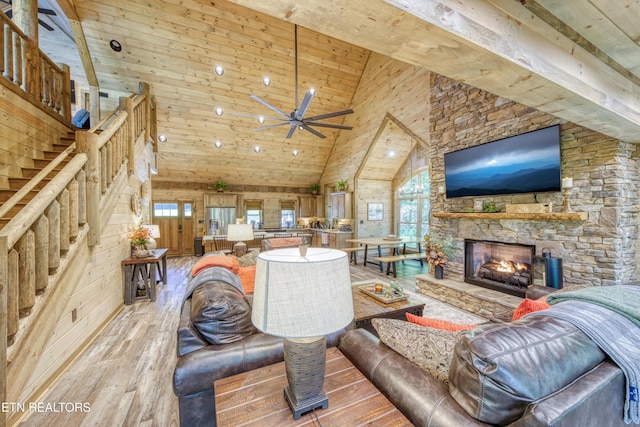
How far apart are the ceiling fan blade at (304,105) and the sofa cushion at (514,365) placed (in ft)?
11.9

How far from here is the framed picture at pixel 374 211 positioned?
26.5 feet

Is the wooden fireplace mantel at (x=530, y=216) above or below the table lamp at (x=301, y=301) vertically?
above

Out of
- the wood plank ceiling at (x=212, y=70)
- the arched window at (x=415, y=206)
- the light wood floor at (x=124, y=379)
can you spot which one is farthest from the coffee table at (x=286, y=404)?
the arched window at (x=415, y=206)

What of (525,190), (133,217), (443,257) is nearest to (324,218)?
(443,257)

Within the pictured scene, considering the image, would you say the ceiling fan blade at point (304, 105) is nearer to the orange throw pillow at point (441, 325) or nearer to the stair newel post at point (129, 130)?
the stair newel post at point (129, 130)

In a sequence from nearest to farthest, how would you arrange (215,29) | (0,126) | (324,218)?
(0,126), (215,29), (324,218)

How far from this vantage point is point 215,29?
16.6 feet

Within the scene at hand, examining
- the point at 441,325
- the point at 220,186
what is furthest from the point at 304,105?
the point at 220,186

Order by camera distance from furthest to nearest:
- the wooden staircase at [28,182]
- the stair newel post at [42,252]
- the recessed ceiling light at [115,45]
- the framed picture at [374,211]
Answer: the framed picture at [374,211] → the recessed ceiling light at [115,45] → the wooden staircase at [28,182] → the stair newel post at [42,252]

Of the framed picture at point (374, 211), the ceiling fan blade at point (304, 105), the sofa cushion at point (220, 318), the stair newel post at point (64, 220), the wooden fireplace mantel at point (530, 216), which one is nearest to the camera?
the sofa cushion at point (220, 318)

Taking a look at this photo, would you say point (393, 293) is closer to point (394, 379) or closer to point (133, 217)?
point (394, 379)

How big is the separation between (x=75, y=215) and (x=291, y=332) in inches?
99.5

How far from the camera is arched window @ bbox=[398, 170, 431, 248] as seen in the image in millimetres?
7621

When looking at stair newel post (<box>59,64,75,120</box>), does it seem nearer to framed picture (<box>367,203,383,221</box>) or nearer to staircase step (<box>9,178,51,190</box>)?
staircase step (<box>9,178,51,190</box>)
